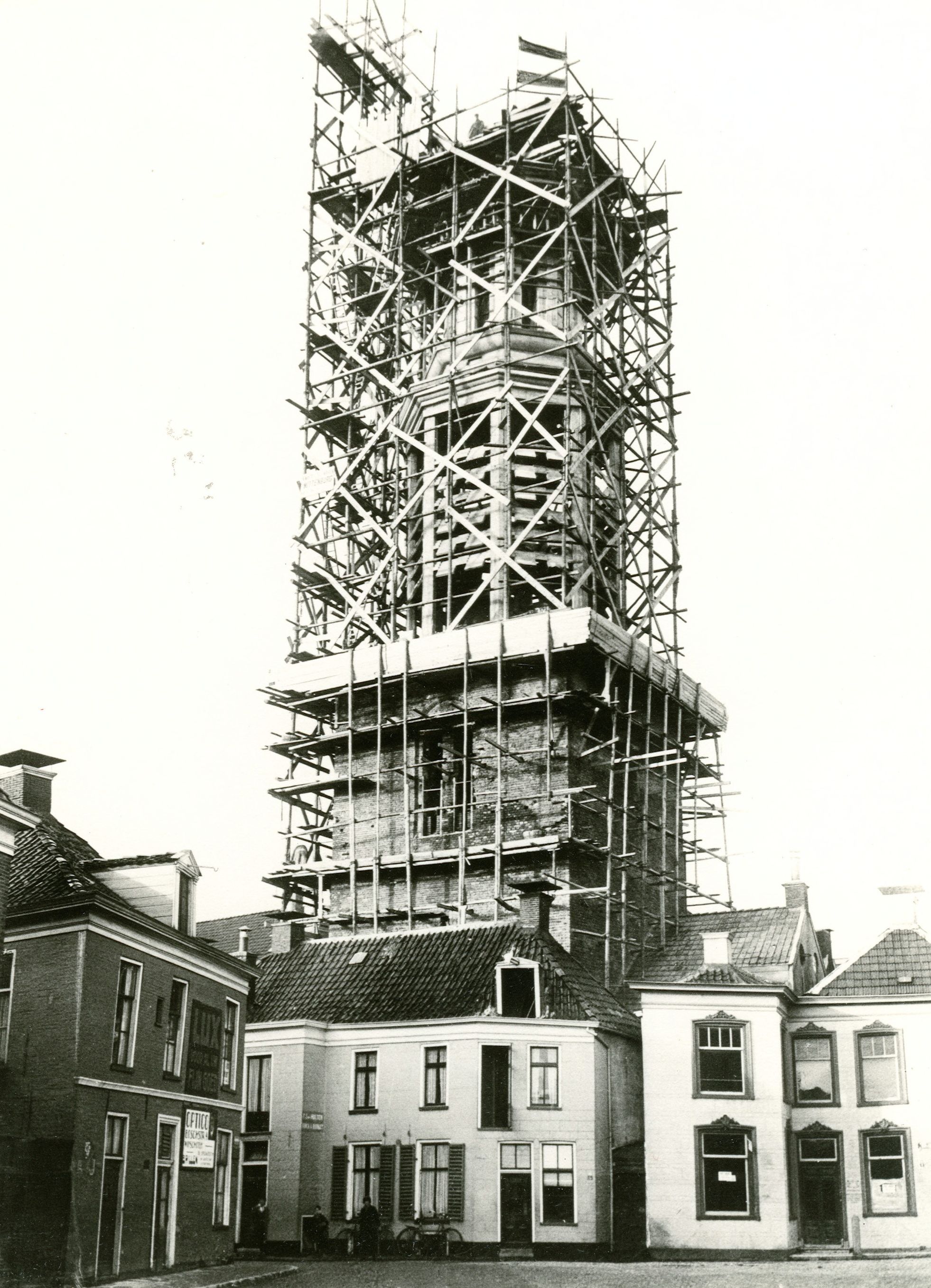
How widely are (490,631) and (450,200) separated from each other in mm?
15562

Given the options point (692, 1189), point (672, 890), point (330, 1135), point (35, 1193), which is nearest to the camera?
point (35, 1193)

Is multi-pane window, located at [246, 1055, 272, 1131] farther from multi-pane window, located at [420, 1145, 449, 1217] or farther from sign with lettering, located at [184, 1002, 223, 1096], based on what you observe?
sign with lettering, located at [184, 1002, 223, 1096]

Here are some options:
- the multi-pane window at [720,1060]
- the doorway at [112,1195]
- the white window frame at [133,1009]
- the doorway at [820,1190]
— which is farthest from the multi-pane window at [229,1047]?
the doorway at [820,1190]

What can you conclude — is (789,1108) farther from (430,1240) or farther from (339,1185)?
(339,1185)

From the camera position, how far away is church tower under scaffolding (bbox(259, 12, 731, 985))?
40219 mm

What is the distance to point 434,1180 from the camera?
31.8 metres

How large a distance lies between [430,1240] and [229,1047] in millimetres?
5915

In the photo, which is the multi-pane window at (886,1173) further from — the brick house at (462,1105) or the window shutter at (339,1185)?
the window shutter at (339,1185)

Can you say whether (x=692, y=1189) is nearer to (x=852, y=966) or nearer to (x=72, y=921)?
(x=852, y=966)

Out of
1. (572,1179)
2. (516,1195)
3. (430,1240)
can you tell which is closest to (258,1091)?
(430,1240)

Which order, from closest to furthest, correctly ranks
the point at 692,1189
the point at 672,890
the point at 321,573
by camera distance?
1. the point at 692,1189
2. the point at 672,890
3. the point at 321,573

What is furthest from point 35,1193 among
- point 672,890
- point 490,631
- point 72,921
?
point 672,890

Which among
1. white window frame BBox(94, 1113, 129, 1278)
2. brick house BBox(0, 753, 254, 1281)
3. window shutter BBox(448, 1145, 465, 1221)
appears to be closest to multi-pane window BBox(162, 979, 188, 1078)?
brick house BBox(0, 753, 254, 1281)

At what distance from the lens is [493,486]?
43.7 metres
